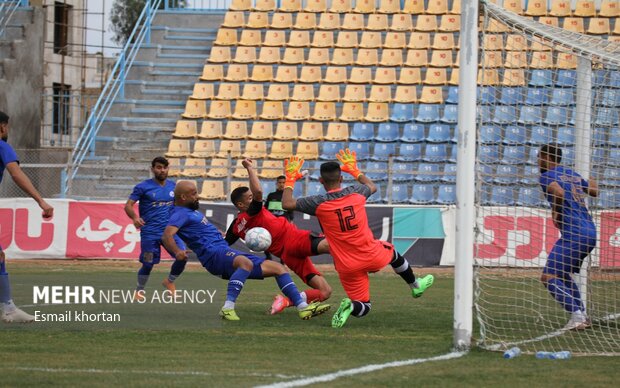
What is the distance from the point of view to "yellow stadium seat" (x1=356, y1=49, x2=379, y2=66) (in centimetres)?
2812

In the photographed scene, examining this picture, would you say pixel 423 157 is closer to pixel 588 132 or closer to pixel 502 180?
pixel 502 180

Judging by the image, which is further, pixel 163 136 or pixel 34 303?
pixel 163 136

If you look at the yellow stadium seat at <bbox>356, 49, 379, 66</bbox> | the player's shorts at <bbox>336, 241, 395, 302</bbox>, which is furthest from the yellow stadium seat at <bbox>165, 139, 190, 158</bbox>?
the player's shorts at <bbox>336, 241, 395, 302</bbox>

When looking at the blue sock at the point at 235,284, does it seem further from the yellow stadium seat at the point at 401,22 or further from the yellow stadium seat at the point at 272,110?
the yellow stadium seat at the point at 401,22

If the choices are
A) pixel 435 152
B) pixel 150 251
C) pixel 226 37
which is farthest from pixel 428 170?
pixel 150 251

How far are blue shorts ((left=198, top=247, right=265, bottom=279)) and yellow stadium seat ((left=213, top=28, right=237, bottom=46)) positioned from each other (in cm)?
1849

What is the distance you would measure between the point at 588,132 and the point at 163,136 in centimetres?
1845

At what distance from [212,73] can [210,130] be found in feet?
7.70

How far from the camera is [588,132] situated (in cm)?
1120

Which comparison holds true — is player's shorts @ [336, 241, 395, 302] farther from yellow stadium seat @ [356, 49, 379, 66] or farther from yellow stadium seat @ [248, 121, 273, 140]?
yellow stadium seat @ [356, 49, 379, 66]

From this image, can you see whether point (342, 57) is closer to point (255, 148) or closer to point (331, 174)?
point (255, 148)

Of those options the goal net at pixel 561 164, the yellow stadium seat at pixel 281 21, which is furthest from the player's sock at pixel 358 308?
the yellow stadium seat at pixel 281 21

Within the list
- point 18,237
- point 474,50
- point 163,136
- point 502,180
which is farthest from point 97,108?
point 474,50

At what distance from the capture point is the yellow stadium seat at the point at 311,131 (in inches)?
1033
